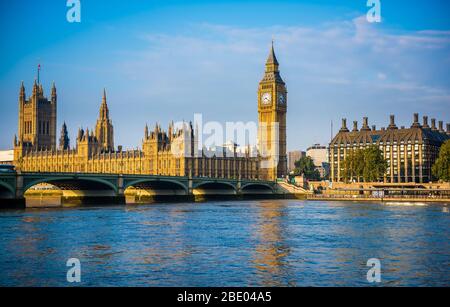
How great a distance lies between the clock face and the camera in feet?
516

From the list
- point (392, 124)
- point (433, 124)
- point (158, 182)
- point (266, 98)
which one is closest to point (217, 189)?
point (158, 182)

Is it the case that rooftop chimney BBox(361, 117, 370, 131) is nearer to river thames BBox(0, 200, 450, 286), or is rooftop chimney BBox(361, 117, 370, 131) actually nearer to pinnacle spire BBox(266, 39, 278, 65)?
pinnacle spire BBox(266, 39, 278, 65)

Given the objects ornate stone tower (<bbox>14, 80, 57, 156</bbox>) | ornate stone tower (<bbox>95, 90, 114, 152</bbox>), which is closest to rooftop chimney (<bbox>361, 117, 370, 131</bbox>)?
ornate stone tower (<bbox>95, 90, 114, 152</bbox>)

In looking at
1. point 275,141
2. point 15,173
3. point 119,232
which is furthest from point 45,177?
point 275,141

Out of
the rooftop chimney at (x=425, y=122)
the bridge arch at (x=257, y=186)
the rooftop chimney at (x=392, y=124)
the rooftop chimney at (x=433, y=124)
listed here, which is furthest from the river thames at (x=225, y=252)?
the rooftop chimney at (x=433, y=124)

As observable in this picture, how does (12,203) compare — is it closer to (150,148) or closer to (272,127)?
(150,148)

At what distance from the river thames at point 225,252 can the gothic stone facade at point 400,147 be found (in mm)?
87861

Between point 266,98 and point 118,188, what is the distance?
268 ft

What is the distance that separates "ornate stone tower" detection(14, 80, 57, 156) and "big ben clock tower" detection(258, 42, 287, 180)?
6307 centimetres

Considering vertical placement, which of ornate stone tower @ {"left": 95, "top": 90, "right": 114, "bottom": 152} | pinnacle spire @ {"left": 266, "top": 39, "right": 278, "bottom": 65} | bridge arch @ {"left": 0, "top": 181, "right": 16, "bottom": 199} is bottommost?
bridge arch @ {"left": 0, "top": 181, "right": 16, "bottom": 199}

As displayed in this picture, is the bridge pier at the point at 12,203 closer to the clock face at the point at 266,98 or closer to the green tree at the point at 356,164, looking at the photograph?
the green tree at the point at 356,164

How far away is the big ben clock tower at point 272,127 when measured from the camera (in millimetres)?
153250

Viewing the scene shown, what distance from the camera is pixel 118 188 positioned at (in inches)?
3228
